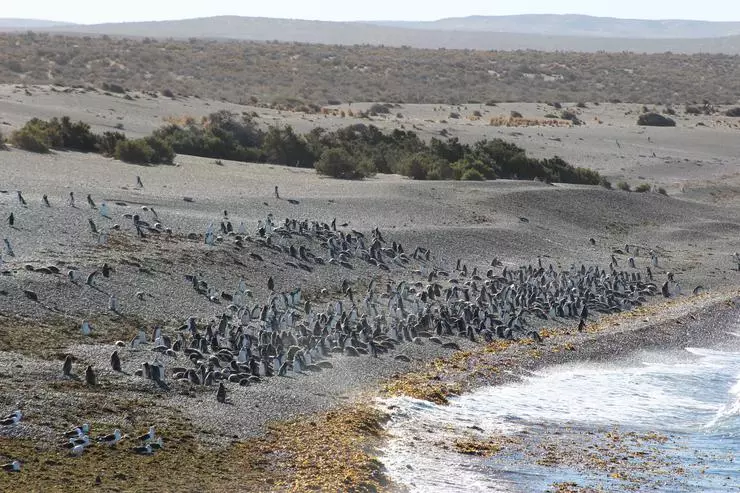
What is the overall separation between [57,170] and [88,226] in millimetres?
5813

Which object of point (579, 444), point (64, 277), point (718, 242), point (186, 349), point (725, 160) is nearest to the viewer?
point (579, 444)

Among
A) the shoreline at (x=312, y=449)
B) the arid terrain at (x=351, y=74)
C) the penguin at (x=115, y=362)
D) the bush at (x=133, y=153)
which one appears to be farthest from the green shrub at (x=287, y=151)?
the penguin at (x=115, y=362)

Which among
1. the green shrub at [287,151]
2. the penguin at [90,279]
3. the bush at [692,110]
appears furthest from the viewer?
the bush at [692,110]

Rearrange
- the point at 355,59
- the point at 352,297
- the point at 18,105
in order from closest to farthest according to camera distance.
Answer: the point at 352,297, the point at 18,105, the point at 355,59

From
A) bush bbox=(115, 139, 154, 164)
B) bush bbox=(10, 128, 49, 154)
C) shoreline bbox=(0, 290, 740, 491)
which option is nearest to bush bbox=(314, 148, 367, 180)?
bush bbox=(115, 139, 154, 164)

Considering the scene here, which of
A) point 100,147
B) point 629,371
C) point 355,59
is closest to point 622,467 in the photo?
point 629,371

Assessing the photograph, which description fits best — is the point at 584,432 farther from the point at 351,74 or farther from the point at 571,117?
the point at 351,74

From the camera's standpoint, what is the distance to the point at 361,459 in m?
11.2

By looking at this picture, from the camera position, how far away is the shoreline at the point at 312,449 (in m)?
10.0

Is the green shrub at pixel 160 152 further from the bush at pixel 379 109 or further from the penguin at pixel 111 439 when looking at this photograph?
the bush at pixel 379 109

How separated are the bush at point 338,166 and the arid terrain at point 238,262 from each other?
2.54ft

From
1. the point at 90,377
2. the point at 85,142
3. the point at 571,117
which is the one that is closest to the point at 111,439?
the point at 90,377

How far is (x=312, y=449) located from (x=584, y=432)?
3.72m

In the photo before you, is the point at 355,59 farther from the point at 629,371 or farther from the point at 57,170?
the point at 629,371
